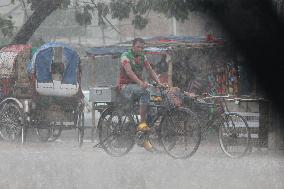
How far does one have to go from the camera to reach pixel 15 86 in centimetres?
1276

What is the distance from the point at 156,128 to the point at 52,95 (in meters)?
3.64

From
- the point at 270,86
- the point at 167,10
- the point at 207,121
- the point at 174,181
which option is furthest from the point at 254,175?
the point at 167,10

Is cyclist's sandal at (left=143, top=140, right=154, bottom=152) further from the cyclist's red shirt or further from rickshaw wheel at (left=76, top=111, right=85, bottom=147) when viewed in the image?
rickshaw wheel at (left=76, top=111, right=85, bottom=147)

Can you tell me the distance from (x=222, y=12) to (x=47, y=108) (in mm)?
3850

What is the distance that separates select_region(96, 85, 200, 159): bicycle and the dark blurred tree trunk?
304 inches

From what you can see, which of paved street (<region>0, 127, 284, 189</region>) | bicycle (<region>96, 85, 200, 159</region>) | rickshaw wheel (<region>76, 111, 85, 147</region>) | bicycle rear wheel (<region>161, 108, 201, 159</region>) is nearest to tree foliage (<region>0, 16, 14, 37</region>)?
rickshaw wheel (<region>76, 111, 85, 147</region>)

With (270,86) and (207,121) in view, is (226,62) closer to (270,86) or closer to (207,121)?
(270,86)

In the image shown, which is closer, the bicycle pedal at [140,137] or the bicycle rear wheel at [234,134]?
the bicycle pedal at [140,137]

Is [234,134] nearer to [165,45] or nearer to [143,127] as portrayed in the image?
[143,127]

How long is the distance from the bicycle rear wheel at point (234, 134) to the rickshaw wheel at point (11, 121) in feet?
12.4

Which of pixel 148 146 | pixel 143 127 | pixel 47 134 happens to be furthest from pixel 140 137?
pixel 47 134

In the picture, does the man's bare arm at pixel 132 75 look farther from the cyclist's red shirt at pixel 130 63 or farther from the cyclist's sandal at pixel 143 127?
the cyclist's sandal at pixel 143 127

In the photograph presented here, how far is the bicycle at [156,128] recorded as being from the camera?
9.24 meters

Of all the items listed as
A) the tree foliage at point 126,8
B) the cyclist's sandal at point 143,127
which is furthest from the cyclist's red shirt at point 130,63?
the tree foliage at point 126,8
